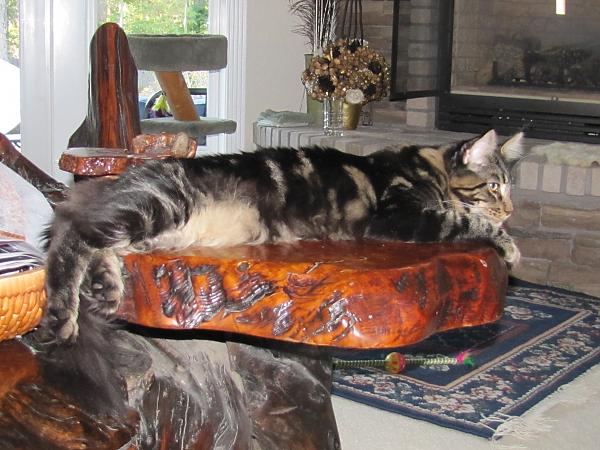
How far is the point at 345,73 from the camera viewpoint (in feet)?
13.3

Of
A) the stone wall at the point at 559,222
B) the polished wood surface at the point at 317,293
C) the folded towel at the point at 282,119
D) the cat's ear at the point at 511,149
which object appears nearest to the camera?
the polished wood surface at the point at 317,293

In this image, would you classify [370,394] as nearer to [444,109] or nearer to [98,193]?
[98,193]

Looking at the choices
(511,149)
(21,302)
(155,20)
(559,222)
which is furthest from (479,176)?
(155,20)

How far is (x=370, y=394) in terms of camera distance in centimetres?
254

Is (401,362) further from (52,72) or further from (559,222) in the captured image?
(52,72)

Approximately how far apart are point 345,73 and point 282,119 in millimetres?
432

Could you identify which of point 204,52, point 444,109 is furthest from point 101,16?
point 444,109

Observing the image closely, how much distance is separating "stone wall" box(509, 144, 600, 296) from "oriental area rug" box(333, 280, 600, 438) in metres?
0.29

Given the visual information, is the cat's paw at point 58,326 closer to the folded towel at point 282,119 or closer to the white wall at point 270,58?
the folded towel at point 282,119

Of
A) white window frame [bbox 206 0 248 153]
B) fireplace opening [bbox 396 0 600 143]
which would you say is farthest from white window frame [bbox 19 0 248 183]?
fireplace opening [bbox 396 0 600 143]

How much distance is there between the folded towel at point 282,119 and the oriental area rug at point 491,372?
1.54 m

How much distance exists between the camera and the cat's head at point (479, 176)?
6.31ft

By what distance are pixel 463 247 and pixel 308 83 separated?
3.04m

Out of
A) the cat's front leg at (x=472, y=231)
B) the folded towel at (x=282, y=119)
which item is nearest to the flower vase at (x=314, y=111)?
the folded towel at (x=282, y=119)
